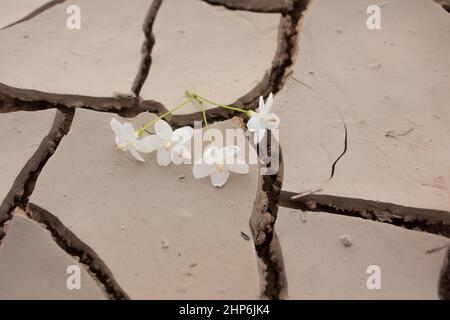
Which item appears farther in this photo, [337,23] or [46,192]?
[337,23]

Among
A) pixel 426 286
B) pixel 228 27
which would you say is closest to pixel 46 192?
pixel 228 27

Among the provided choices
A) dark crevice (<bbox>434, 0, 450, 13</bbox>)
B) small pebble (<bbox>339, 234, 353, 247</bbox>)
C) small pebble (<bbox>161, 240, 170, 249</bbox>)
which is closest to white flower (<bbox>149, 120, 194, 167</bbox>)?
small pebble (<bbox>161, 240, 170, 249</bbox>)

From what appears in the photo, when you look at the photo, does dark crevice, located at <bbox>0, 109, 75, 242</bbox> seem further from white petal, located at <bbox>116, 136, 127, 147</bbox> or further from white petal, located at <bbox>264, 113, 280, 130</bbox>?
white petal, located at <bbox>264, 113, 280, 130</bbox>

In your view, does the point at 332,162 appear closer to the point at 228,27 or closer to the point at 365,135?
the point at 365,135

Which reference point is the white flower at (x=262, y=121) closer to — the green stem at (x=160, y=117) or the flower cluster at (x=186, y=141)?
the flower cluster at (x=186, y=141)

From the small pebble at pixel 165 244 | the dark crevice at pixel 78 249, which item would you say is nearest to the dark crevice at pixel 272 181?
the small pebble at pixel 165 244
